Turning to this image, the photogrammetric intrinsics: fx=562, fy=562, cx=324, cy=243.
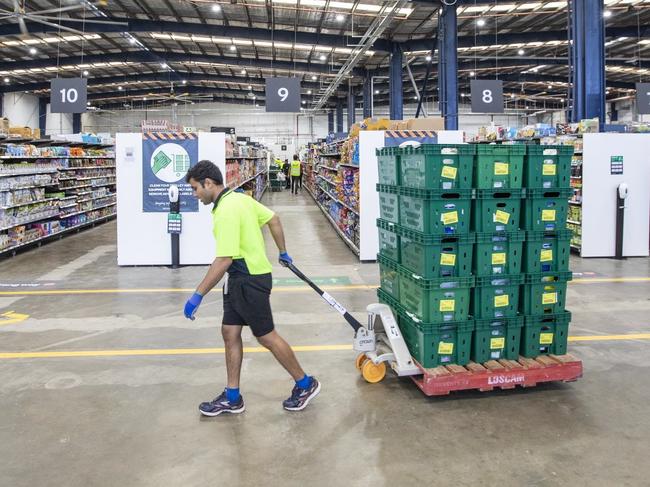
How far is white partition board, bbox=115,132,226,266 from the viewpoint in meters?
9.04

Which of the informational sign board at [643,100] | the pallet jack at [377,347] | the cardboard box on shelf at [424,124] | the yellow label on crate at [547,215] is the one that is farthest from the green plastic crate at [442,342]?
the informational sign board at [643,100]

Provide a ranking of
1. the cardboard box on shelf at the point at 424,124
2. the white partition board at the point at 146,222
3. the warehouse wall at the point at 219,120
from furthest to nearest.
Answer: the warehouse wall at the point at 219,120, the cardboard box on shelf at the point at 424,124, the white partition board at the point at 146,222

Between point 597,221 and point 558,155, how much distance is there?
242 inches

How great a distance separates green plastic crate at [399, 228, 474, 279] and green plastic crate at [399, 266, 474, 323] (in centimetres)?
6

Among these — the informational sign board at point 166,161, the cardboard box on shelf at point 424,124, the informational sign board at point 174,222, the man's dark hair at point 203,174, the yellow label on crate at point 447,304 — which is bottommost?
the yellow label on crate at point 447,304

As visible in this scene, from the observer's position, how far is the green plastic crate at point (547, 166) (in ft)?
13.6

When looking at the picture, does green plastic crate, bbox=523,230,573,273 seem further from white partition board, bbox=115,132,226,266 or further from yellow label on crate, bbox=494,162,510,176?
white partition board, bbox=115,132,226,266

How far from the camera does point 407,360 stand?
405cm

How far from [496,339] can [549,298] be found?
20.1 inches

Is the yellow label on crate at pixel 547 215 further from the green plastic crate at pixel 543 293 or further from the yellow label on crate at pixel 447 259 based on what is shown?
the yellow label on crate at pixel 447 259

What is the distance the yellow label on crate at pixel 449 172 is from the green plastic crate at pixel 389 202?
1.75ft

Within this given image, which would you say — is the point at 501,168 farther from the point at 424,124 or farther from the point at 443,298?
the point at 424,124

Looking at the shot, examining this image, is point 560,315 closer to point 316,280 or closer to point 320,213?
point 316,280

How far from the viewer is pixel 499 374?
3.92 meters
